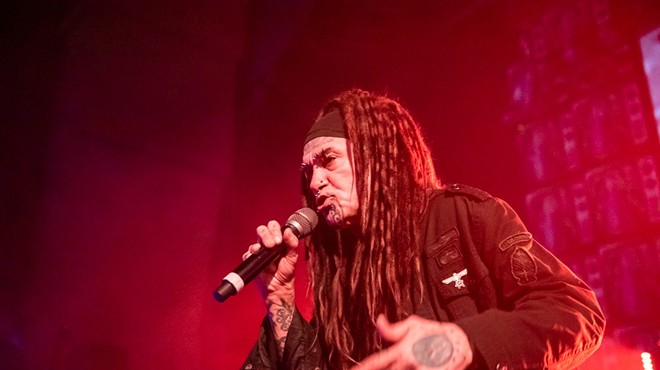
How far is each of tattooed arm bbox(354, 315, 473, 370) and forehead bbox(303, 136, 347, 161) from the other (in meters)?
1.19

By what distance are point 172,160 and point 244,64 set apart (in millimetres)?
1202

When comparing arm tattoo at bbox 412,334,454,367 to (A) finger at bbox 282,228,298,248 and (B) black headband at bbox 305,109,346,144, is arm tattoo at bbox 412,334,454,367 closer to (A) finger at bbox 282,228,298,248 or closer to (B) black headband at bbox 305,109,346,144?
(A) finger at bbox 282,228,298,248

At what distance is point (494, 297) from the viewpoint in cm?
173

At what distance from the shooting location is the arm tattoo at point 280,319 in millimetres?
2123

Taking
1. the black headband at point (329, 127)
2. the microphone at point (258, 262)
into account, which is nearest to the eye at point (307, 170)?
the black headband at point (329, 127)

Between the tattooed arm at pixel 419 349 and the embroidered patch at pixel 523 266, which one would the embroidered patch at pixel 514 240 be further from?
the tattooed arm at pixel 419 349

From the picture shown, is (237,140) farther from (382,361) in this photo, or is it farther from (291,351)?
(382,361)

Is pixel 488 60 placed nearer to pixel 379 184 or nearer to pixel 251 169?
pixel 251 169

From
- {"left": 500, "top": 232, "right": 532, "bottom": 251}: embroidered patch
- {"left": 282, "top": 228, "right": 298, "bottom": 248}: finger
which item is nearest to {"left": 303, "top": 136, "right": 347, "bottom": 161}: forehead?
{"left": 282, "top": 228, "right": 298, "bottom": 248}: finger

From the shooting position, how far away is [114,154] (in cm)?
427

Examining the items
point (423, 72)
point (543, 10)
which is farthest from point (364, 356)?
point (543, 10)

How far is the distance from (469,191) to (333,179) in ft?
1.86

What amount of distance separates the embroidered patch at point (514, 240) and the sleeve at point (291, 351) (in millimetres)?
840

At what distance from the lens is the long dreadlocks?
2055mm
